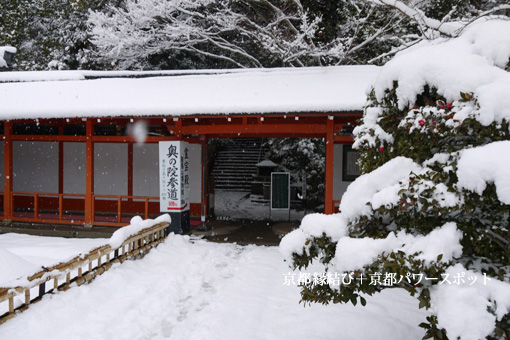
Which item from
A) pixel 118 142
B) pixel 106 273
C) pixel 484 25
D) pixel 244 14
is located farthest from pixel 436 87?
pixel 244 14

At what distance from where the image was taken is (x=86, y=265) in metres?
6.82

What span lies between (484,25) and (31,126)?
13.4 metres

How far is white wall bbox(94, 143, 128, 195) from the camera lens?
40.3ft

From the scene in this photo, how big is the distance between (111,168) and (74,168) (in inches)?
54.6

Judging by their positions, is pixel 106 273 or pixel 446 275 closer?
pixel 446 275

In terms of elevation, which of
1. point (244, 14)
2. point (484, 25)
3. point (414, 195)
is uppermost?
point (244, 14)

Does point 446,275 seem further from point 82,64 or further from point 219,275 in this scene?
point 82,64

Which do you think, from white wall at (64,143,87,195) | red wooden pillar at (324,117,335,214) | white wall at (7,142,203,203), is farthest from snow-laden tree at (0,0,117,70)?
red wooden pillar at (324,117,335,214)

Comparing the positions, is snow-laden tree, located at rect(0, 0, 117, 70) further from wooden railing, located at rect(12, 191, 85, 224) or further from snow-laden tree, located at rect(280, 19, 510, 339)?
snow-laden tree, located at rect(280, 19, 510, 339)

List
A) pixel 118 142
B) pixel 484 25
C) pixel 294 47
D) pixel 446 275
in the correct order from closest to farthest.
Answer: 1. pixel 446 275
2. pixel 484 25
3. pixel 118 142
4. pixel 294 47

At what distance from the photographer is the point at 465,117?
297cm

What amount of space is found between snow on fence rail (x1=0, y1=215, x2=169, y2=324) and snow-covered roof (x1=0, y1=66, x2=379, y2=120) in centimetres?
306

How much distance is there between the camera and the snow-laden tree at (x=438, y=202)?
2727 mm

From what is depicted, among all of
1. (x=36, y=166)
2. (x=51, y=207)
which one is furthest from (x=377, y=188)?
(x=36, y=166)
